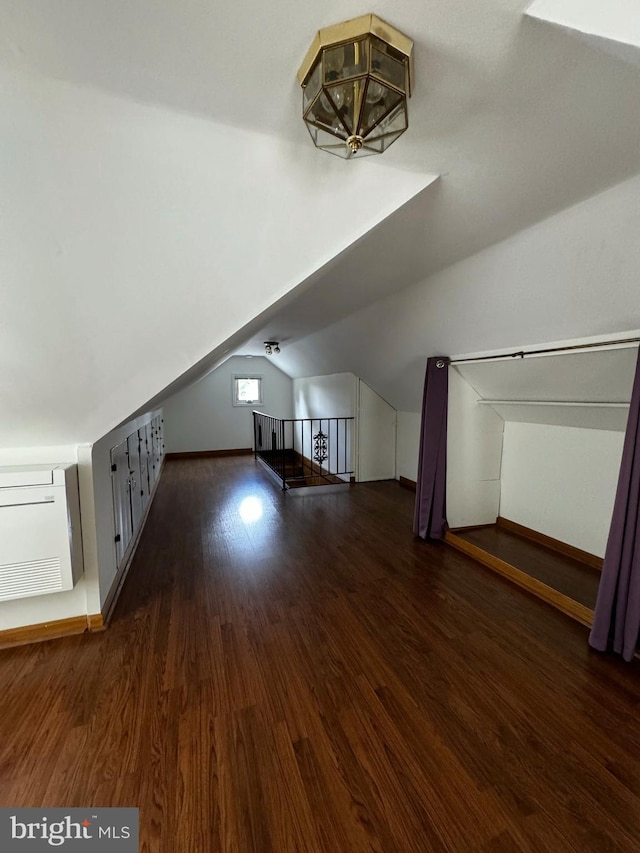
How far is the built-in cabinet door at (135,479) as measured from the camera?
3125 mm

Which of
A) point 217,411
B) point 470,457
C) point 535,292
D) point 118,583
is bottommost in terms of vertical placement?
point 118,583

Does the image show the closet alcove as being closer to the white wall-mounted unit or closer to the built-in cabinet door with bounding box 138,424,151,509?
the white wall-mounted unit

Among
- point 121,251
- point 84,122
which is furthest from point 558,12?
point 121,251

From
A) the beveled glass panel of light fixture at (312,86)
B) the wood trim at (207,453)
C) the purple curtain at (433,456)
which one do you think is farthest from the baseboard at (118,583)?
the wood trim at (207,453)

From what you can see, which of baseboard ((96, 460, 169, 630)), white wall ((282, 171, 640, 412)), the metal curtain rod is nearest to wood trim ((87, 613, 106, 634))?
baseboard ((96, 460, 169, 630))

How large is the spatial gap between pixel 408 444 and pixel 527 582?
8.82 ft

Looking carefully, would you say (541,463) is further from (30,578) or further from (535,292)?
(30,578)

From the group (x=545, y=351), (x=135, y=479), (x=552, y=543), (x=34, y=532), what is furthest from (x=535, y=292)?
(x=135, y=479)

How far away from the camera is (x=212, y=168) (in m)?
1.17

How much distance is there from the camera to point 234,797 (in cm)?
118

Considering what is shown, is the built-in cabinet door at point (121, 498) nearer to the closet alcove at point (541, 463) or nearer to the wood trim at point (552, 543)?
the closet alcove at point (541, 463)

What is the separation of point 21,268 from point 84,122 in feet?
1.75

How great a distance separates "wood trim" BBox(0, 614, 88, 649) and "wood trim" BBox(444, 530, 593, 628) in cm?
282

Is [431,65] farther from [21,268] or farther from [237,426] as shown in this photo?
[237,426]
